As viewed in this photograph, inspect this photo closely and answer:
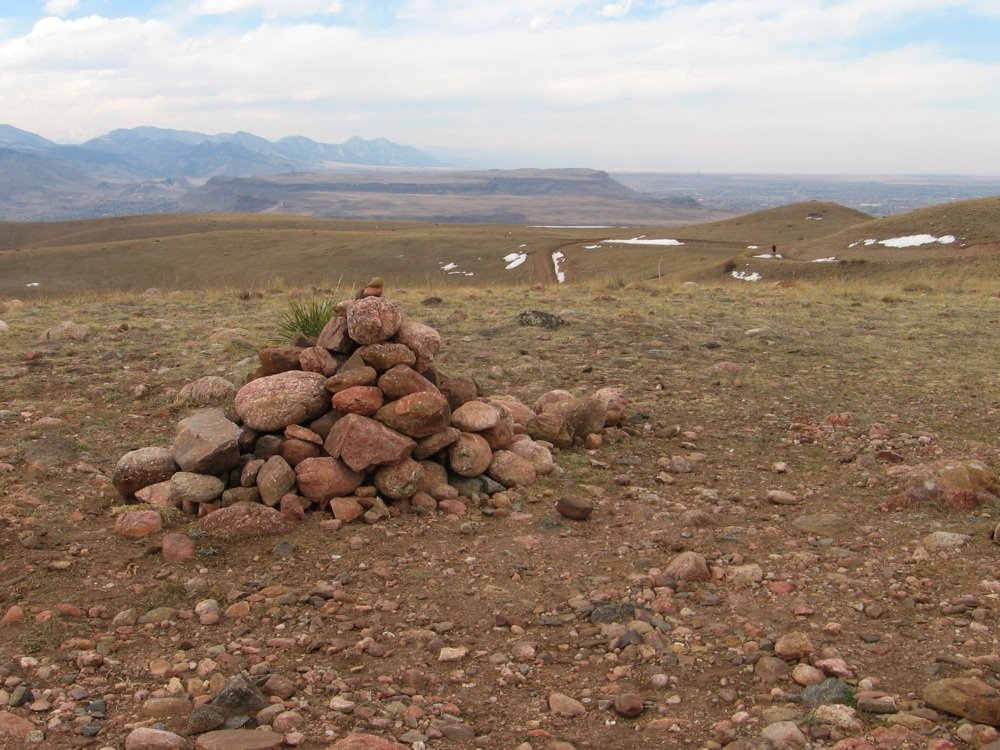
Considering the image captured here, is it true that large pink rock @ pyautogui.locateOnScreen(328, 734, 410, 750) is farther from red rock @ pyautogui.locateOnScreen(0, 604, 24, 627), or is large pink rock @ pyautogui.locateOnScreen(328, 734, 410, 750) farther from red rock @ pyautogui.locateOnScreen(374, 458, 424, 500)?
red rock @ pyautogui.locateOnScreen(374, 458, 424, 500)

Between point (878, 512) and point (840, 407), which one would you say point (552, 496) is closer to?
point (878, 512)

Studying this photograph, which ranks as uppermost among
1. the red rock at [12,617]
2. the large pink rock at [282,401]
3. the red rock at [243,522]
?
the large pink rock at [282,401]

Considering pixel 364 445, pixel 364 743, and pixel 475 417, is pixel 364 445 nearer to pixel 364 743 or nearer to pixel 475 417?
pixel 475 417

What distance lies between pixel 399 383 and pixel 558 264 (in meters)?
47.1

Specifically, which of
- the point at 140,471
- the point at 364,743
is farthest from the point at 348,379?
the point at 364,743

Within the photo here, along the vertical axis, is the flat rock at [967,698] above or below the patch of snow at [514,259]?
below

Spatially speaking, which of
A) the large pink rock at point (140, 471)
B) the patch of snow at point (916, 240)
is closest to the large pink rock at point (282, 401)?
the large pink rock at point (140, 471)

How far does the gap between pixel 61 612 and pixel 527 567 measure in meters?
2.41

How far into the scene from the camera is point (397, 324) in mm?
6078

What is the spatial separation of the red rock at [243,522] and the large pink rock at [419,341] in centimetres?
168

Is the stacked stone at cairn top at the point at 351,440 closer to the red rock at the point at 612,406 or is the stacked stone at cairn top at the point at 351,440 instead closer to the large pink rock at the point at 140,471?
the large pink rock at the point at 140,471

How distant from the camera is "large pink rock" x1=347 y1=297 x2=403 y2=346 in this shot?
595 cm

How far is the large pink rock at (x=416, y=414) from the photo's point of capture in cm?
557

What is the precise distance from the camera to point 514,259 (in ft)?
185
